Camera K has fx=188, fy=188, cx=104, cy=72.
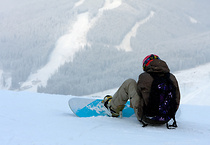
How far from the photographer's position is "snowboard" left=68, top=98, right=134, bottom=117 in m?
3.79

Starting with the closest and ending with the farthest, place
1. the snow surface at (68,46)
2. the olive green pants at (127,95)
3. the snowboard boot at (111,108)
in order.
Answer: the olive green pants at (127,95) → the snowboard boot at (111,108) → the snow surface at (68,46)

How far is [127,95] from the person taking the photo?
309cm

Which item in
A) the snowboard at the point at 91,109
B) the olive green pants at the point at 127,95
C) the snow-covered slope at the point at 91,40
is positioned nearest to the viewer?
the olive green pants at the point at 127,95

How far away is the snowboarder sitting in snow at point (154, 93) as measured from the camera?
272 cm

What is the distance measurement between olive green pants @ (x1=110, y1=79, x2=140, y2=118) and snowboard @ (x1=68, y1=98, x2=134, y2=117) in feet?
1.54

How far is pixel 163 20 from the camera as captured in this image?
59.6 metres

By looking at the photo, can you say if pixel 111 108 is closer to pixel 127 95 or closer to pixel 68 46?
pixel 127 95

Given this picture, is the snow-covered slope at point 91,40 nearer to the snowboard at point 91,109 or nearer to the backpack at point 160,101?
the snowboard at point 91,109

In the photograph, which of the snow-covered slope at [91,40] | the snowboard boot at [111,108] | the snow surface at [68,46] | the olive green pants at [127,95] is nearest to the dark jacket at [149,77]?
the olive green pants at [127,95]

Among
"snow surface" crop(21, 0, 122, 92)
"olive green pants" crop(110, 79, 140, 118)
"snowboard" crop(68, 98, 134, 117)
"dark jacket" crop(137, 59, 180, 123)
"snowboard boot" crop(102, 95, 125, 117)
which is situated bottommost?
"snow surface" crop(21, 0, 122, 92)

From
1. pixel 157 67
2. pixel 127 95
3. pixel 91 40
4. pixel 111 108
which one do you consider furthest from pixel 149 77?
pixel 91 40

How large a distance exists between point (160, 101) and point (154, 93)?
0.52 ft

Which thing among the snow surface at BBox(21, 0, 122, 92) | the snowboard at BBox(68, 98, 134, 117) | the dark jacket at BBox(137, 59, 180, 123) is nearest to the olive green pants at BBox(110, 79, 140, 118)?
the dark jacket at BBox(137, 59, 180, 123)

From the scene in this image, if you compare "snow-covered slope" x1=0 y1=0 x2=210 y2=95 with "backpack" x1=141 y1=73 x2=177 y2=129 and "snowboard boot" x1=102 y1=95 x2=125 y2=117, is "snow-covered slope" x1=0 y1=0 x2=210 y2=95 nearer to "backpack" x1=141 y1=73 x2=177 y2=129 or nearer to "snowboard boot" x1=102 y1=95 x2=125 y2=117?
"snowboard boot" x1=102 y1=95 x2=125 y2=117
